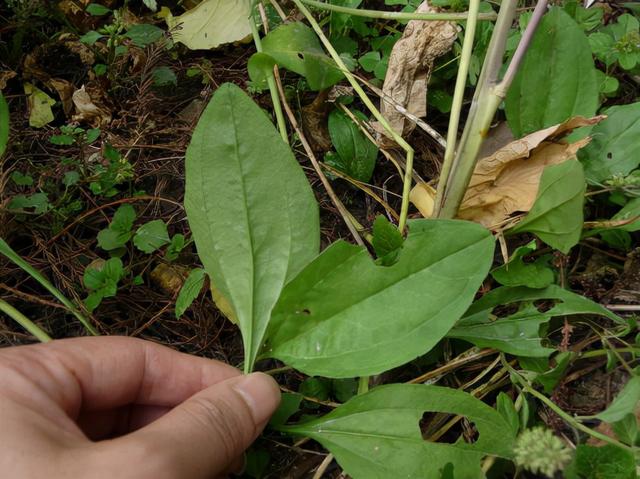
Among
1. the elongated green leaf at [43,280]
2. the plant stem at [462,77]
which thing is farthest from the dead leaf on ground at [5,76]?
the plant stem at [462,77]

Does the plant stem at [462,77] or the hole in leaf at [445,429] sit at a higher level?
the plant stem at [462,77]

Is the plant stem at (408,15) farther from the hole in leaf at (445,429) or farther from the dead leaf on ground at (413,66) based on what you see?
the hole in leaf at (445,429)

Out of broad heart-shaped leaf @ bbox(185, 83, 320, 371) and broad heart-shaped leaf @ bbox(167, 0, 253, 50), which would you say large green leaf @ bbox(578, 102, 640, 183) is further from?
broad heart-shaped leaf @ bbox(167, 0, 253, 50)

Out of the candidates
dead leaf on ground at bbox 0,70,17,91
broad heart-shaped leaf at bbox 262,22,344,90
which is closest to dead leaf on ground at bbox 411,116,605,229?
broad heart-shaped leaf at bbox 262,22,344,90

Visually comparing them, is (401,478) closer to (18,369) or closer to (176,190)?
(18,369)

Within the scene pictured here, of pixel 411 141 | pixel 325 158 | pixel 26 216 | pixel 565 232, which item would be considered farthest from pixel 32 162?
pixel 565 232
